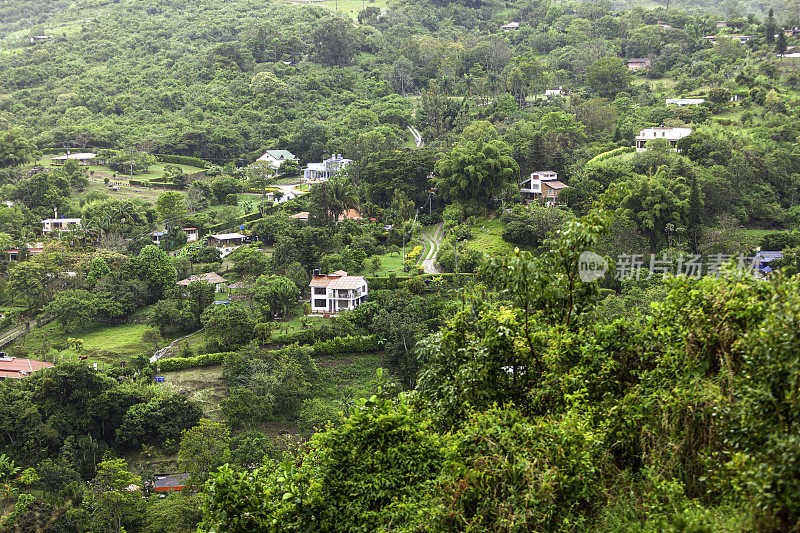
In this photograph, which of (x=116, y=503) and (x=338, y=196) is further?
(x=338, y=196)

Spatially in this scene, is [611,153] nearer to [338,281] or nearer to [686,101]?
[686,101]

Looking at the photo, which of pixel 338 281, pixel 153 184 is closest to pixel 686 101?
pixel 338 281

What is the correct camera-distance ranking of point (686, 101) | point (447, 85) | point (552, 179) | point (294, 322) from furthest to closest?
1. point (447, 85)
2. point (686, 101)
3. point (552, 179)
4. point (294, 322)

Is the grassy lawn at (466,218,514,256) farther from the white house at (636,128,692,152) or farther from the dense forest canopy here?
the white house at (636,128,692,152)

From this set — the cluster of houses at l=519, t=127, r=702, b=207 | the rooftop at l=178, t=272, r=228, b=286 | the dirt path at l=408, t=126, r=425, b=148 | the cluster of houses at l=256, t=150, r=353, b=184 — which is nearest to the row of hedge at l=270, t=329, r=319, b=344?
the rooftop at l=178, t=272, r=228, b=286

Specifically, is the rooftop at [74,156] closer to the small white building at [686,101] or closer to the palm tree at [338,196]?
the palm tree at [338,196]

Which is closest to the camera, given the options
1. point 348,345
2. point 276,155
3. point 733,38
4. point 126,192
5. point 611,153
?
point 348,345

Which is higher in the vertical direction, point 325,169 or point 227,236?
point 325,169
